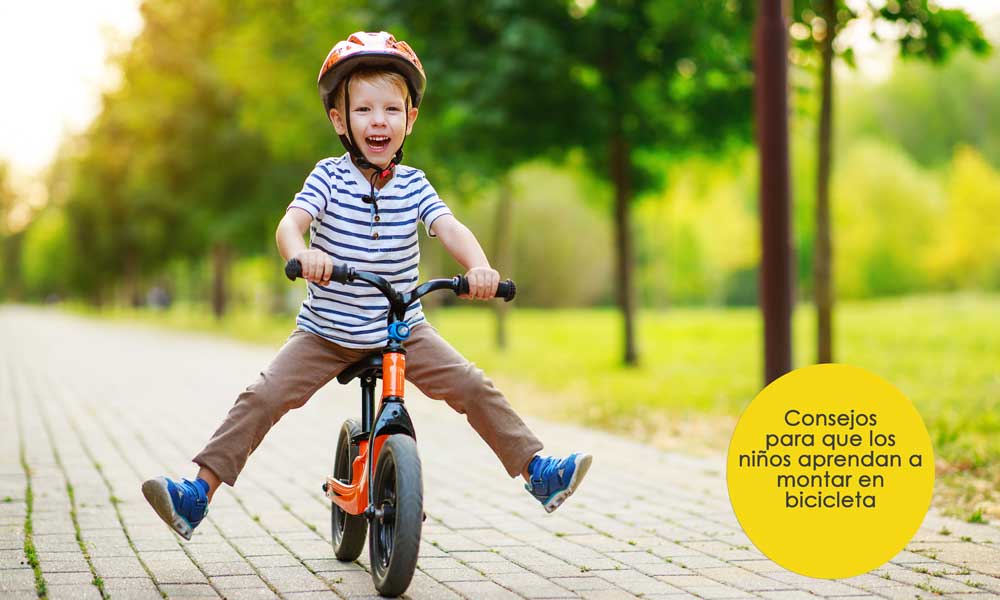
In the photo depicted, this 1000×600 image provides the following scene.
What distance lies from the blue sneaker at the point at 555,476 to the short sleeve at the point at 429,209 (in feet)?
2.90

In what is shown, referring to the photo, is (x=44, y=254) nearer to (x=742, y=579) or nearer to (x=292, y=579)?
(x=292, y=579)

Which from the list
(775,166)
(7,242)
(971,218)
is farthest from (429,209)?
(7,242)

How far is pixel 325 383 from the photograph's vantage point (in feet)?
12.8

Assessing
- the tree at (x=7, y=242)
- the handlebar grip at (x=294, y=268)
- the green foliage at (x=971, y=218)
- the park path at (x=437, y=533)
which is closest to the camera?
the handlebar grip at (x=294, y=268)

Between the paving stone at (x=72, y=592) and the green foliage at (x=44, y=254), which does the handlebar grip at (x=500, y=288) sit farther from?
the green foliage at (x=44, y=254)

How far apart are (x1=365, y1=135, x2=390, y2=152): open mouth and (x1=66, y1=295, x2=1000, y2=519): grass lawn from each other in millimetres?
3245

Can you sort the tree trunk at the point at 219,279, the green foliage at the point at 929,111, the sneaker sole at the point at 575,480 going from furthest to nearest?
1. the green foliage at the point at 929,111
2. the tree trunk at the point at 219,279
3. the sneaker sole at the point at 575,480

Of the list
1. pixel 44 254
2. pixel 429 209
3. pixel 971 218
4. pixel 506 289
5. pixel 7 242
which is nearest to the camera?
pixel 506 289

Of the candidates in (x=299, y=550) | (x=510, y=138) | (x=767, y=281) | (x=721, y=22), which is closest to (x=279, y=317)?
(x=510, y=138)

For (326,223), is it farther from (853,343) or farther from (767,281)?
(853,343)

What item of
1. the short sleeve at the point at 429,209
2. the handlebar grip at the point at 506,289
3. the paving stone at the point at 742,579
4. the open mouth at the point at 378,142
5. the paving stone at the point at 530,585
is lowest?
the paving stone at the point at 742,579

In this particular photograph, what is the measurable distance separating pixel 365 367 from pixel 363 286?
276 millimetres

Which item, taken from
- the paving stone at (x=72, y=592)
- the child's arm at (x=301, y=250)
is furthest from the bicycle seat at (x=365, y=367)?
the paving stone at (x=72, y=592)

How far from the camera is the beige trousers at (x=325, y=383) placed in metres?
3.89
